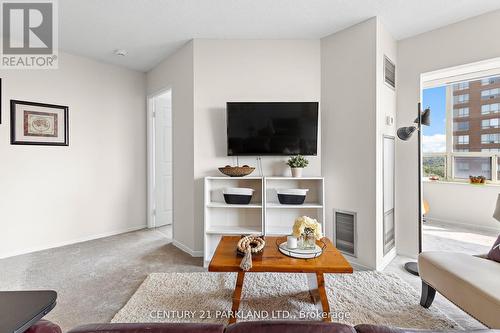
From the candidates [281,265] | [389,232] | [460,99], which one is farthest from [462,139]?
[281,265]

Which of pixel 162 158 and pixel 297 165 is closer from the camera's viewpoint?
pixel 297 165

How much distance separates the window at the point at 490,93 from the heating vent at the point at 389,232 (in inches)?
114

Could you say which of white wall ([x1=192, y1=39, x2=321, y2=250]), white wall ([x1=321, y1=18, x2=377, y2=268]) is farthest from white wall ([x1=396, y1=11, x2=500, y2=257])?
white wall ([x1=192, y1=39, x2=321, y2=250])

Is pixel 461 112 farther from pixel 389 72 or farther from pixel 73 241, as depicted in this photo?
pixel 73 241

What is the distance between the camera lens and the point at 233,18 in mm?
2594

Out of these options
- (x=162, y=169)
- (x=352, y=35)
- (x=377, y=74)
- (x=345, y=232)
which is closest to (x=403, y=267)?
(x=345, y=232)

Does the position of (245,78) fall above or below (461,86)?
below

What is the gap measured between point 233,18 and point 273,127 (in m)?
1.23

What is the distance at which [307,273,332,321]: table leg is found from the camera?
1.68 metres

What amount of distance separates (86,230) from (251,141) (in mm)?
2836

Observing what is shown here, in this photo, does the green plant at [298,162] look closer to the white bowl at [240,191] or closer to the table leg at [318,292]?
the white bowl at [240,191]

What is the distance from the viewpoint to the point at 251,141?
2.90m

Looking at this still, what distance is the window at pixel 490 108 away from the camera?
154 inches

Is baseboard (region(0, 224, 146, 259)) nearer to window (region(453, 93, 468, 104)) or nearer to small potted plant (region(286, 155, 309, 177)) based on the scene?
small potted plant (region(286, 155, 309, 177))
